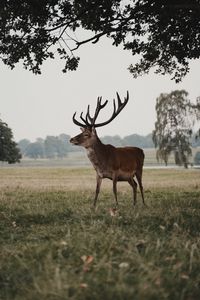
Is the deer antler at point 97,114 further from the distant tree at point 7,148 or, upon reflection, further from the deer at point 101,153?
the distant tree at point 7,148

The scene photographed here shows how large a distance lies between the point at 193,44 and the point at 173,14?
2075 mm

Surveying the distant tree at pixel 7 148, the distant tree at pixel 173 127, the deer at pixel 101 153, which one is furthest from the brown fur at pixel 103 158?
the distant tree at pixel 7 148

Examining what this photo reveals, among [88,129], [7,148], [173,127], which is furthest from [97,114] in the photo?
[7,148]

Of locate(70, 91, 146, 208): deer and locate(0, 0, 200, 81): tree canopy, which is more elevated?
locate(0, 0, 200, 81): tree canopy

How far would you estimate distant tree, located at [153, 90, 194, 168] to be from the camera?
169 feet

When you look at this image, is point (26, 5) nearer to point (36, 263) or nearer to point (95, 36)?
point (95, 36)

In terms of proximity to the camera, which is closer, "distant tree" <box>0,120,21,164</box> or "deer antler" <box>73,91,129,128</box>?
"deer antler" <box>73,91,129,128</box>

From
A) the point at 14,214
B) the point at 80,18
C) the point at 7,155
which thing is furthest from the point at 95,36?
the point at 7,155

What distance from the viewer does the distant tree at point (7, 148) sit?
2454 inches

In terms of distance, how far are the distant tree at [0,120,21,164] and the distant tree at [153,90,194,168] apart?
23.5 meters

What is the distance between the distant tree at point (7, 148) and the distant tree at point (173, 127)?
77.0ft

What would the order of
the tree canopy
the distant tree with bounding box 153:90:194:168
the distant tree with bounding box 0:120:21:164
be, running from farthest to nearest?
the distant tree with bounding box 0:120:21:164
the distant tree with bounding box 153:90:194:168
the tree canopy

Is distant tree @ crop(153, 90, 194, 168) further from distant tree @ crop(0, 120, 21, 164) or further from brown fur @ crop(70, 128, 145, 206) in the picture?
brown fur @ crop(70, 128, 145, 206)

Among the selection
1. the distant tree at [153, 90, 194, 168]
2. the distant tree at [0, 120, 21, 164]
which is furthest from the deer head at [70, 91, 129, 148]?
the distant tree at [0, 120, 21, 164]
